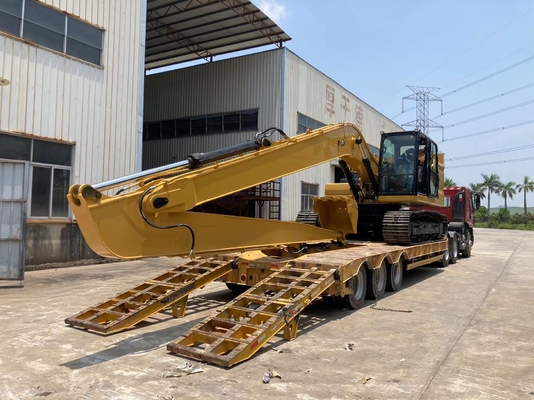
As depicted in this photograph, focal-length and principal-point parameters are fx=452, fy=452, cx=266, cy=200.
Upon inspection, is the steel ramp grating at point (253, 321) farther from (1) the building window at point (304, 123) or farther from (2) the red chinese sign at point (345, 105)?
(2) the red chinese sign at point (345, 105)

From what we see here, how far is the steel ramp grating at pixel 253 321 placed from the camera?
5.34 metres

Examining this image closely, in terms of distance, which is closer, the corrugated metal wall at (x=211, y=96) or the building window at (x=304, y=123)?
the corrugated metal wall at (x=211, y=96)

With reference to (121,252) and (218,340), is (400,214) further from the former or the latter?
(121,252)

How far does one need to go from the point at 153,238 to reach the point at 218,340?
147 cm

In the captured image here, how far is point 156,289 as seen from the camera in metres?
Answer: 7.62

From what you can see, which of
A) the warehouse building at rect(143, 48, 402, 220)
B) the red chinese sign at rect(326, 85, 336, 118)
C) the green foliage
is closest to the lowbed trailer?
the warehouse building at rect(143, 48, 402, 220)

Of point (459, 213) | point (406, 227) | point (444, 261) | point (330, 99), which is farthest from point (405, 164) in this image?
point (330, 99)

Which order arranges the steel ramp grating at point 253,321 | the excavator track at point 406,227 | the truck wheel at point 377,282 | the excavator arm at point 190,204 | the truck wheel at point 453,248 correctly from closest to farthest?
the excavator arm at point 190,204 → the steel ramp grating at point 253,321 → the truck wheel at point 377,282 → the excavator track at point 406,227 → the truck wheel at point 453,248

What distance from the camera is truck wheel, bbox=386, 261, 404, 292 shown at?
998 centimetres

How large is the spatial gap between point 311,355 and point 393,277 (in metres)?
4.96

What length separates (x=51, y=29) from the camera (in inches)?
524

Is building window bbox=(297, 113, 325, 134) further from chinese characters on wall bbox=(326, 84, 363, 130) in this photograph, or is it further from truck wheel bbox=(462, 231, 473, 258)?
truck wheel bbox=(462, 231, 473, 258)

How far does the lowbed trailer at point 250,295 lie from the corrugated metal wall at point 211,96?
14.0m

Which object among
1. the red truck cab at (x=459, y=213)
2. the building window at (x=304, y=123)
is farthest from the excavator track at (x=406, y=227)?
the building window at (x=304, y=123)
